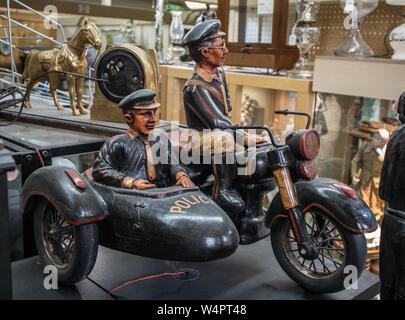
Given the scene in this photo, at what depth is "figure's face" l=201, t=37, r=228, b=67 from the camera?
1475 millimetres

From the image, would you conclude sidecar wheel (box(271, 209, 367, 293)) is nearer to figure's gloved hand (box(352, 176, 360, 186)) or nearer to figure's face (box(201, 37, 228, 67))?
figure's face (box(201, 37, 228, 67))

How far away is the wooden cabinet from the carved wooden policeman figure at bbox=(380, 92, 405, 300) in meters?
1.50

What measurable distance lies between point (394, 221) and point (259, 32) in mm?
1782

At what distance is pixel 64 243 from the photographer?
1400 mm

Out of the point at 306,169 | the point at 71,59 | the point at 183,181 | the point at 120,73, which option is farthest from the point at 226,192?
the point at 71,59

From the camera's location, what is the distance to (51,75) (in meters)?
2.16

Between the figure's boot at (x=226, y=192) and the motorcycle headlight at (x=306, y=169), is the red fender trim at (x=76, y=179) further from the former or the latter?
the motorcycle headlight at (x=306, y=169)

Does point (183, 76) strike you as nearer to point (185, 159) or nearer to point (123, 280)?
point (185, 159)

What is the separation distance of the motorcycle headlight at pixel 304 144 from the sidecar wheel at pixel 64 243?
1.98 feet

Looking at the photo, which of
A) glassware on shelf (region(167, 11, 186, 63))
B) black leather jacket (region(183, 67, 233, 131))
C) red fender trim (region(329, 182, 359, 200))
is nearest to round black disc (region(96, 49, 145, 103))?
black leather jacket (region(183, 67, 233, 131))

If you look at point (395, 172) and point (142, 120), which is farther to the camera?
point (142, 120)

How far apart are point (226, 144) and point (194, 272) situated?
0.42 metres

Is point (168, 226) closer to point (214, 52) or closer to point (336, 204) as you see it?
point (336, 204)

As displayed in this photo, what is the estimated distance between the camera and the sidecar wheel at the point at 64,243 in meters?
1.25
